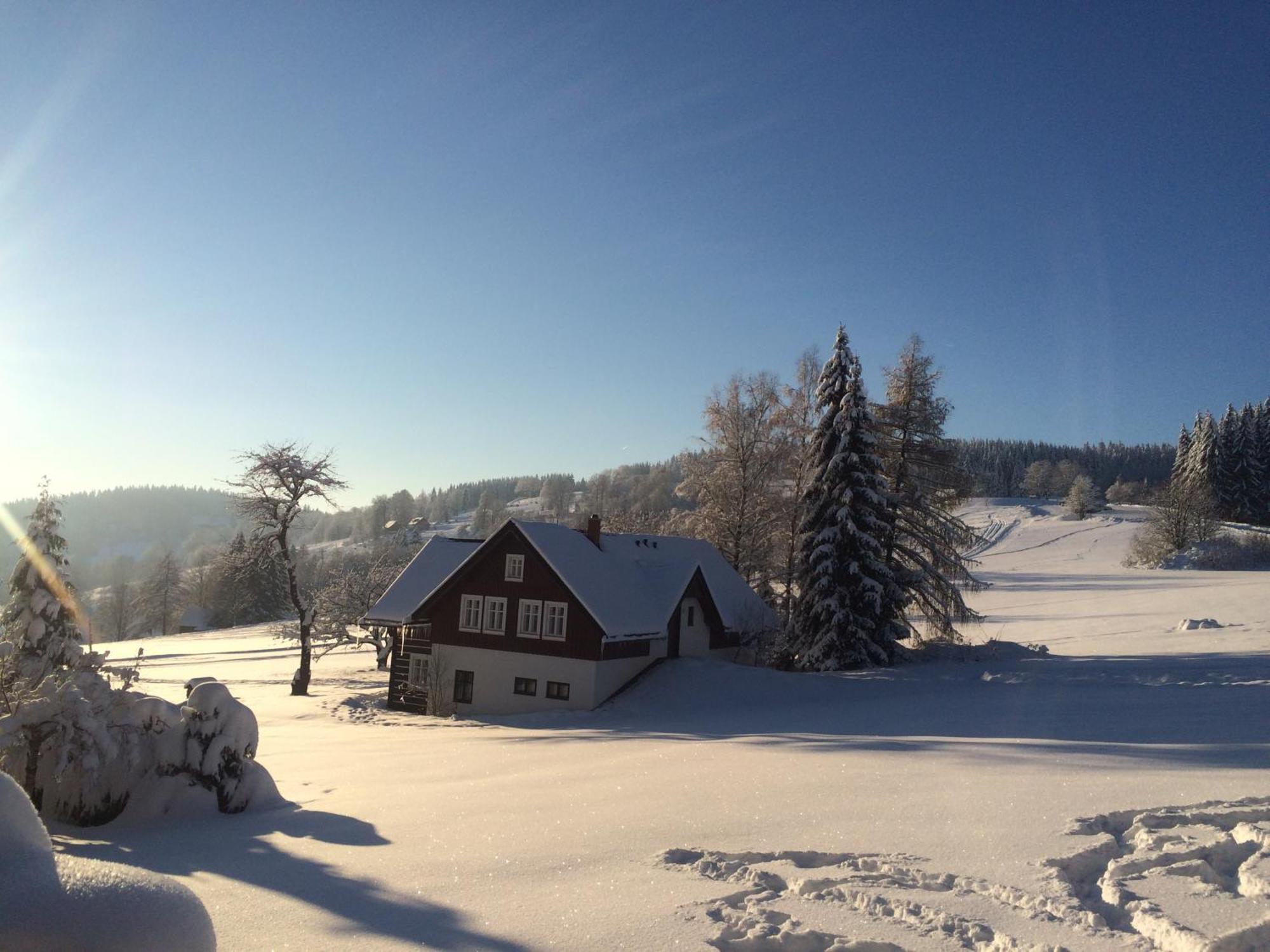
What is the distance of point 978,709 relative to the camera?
17.8 meters

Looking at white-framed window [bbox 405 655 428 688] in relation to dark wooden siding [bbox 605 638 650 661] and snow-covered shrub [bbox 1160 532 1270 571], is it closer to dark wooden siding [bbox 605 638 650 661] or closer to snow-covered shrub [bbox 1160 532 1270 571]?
dark wooden siding [bbox 605 638 650 661]

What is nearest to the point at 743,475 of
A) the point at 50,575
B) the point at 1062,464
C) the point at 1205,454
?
the point at 50,575

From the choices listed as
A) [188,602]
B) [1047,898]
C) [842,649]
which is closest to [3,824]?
[1047,898]

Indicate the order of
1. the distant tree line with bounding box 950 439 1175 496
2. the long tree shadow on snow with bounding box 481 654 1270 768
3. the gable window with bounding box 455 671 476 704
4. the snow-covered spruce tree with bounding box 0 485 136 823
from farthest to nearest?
the distant tree line with bounding box 950 439 1175 496
the gable window with bounding box 455 671 476 704
the long tree shadow on snow with bounding box 481 654 1270 768
the snow-covered spruce tree with bounding box 0 485 136 823

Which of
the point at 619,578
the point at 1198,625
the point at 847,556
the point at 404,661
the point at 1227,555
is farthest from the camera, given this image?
the point at 1227,555

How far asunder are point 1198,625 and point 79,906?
35.4m

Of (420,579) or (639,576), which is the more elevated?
(639,576)

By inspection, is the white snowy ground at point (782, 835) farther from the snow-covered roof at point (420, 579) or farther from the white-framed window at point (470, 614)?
the snow-covered roof at point (420, 579)

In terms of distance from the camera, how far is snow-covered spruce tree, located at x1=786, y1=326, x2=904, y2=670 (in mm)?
26875

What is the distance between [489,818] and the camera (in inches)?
346

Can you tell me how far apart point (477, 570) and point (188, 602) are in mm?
88280

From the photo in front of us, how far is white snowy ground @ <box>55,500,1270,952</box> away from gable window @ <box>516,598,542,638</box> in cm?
1054

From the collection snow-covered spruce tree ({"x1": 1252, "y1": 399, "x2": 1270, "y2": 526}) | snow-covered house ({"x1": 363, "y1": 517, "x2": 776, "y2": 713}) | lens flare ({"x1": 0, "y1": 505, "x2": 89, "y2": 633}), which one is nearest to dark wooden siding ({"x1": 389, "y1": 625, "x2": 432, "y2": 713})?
snow-covered house ({"x1": 363, "y1": 517, "x2": 776, "y2": 713})

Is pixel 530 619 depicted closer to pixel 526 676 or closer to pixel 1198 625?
pixel 526 676
